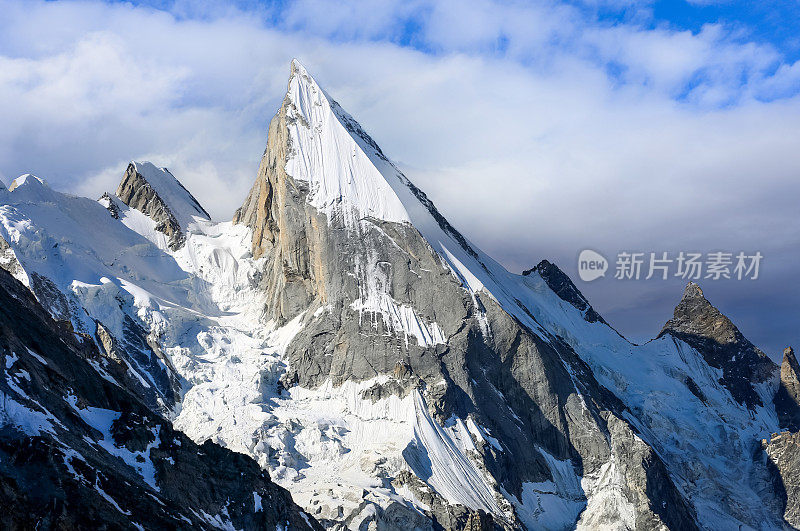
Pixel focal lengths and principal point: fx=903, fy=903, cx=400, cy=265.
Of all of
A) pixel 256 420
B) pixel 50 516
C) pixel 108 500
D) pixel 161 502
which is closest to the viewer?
pixel 50 516

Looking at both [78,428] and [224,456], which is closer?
[78,428]

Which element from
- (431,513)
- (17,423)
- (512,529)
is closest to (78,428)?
(17,423)

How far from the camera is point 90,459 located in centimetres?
8600

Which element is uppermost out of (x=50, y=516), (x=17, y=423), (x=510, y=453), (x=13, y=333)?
(x=510, y=453)

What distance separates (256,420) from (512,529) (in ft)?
188

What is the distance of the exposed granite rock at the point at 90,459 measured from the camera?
7744cm

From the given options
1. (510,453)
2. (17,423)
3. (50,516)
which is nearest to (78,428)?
(17,423)

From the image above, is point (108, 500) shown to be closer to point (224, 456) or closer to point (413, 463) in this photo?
point (224, 456)

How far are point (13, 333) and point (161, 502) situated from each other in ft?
81.6

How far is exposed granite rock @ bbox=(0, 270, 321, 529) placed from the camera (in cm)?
7744

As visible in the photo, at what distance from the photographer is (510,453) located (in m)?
200

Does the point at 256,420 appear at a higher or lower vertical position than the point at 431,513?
higher

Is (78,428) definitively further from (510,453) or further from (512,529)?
(510,453)

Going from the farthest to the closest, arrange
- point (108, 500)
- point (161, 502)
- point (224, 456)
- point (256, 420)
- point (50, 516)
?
point (256, 420) → point (224, 456) → point (161, 502) → point (108, 500) → point (50, 516)
